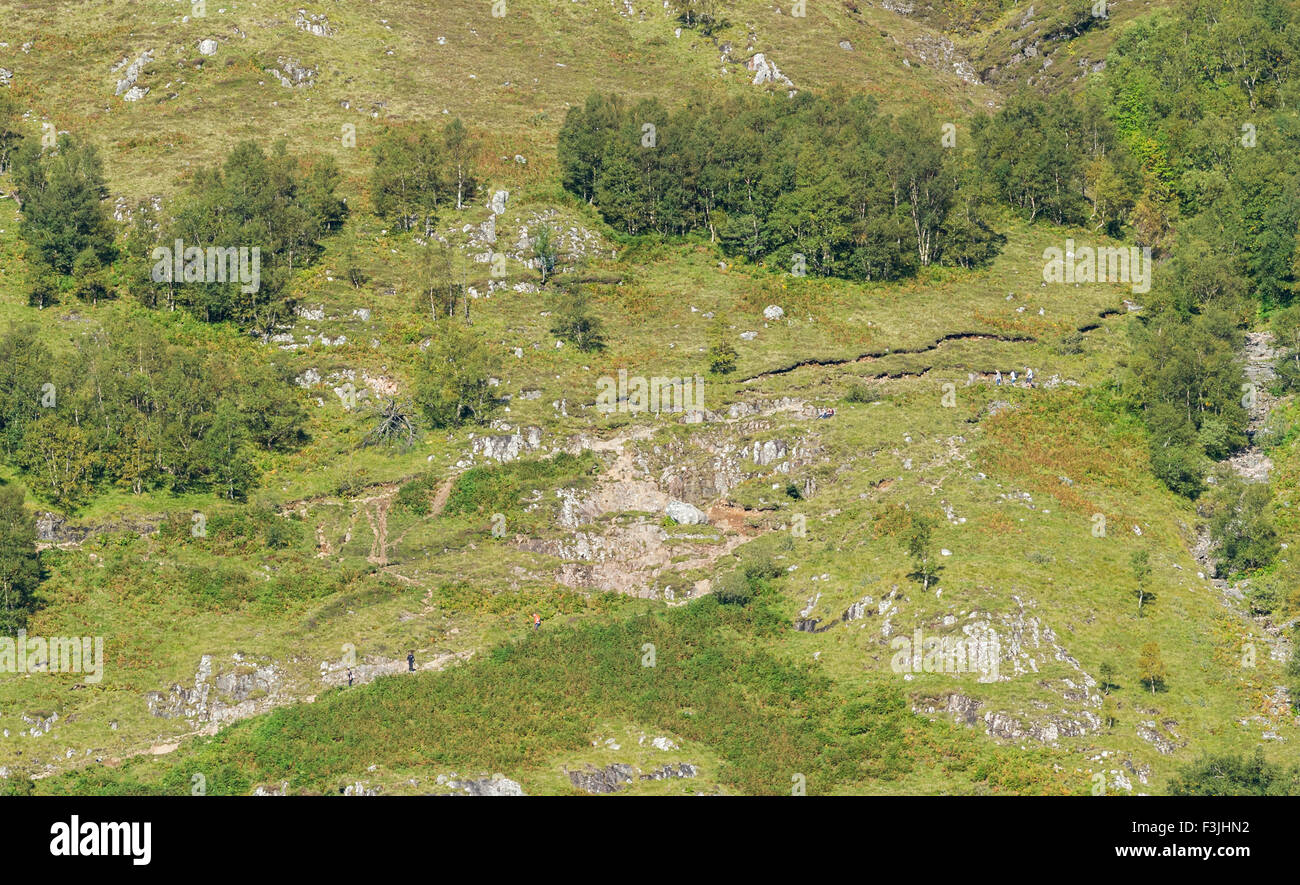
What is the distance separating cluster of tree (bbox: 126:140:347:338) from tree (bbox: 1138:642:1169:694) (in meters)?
60.7

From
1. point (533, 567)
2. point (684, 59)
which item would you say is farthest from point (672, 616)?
point (684, 59)

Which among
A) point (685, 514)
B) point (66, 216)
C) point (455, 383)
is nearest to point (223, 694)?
point (455, 383)

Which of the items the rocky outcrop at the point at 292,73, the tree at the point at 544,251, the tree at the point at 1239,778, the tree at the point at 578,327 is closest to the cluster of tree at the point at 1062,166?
the tree at the point at 544,251

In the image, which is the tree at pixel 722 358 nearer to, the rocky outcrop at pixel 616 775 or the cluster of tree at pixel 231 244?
the cluster of tree at pixel 231 244

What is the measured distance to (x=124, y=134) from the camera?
128 meters

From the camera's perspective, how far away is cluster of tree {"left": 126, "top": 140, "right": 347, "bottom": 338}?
106m

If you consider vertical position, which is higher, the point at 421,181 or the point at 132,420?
the point at 421,181

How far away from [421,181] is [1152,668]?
68.3 meters

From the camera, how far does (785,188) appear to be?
388 feet

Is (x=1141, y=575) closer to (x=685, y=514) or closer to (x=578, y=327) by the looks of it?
(x=685, y=514)

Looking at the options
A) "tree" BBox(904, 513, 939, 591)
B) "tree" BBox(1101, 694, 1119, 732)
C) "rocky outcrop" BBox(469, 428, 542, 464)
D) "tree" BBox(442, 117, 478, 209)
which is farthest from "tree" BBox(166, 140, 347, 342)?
"tree" BBox(1101, 694, 1119, 732)

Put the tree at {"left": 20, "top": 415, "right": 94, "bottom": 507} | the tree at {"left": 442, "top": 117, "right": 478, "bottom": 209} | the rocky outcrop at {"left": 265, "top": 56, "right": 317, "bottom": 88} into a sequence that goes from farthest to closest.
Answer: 1. the rocky outcrop at {"left": 265, "top": 56, "right": 317, "bottom": 88}
2. the tree at {"left": 442, "top": 117, "right": 478, "bottom": 209}
3. the tree at {"left": 20, "top": 415, "right": 94, "bottom": 507}

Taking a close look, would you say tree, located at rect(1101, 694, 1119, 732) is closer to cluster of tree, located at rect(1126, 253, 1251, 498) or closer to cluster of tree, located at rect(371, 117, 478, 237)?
cluster of tree, located at rect(1126, 253, 1251, 498)

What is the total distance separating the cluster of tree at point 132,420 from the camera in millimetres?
88625
